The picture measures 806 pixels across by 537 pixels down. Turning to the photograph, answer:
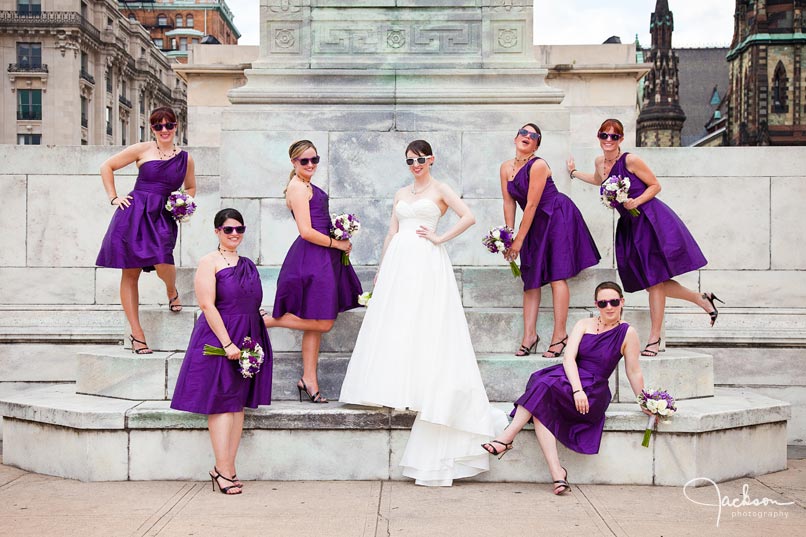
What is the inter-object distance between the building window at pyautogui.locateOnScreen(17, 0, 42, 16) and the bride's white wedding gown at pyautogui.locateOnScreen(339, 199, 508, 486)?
2867 inches

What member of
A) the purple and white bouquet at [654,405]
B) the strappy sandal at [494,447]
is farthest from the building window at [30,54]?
the purple and white bouquet at [654,405]

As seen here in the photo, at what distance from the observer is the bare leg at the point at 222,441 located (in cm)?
723

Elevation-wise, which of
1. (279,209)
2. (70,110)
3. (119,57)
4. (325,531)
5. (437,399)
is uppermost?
(119,57)

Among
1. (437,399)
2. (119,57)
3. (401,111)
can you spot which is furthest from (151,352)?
(119,57)

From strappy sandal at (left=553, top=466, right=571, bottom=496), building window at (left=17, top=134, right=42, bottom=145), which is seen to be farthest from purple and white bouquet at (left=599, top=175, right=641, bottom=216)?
building window at (left=17, top=134, right=42, bottom=145)

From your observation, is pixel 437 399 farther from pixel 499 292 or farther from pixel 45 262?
pixel 45 262

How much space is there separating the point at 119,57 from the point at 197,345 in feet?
258

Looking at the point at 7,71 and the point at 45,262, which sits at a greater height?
the point at 7,71

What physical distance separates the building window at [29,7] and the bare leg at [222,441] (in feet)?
240

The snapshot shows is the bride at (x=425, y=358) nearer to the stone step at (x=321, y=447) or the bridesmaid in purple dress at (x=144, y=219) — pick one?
the stone step at (x=321, y=447)

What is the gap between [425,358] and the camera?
24.7ft

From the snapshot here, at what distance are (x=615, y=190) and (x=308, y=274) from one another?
2.78 metres

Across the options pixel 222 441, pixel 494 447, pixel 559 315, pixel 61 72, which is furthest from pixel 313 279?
pixel 61 72

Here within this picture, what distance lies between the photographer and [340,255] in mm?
8383
